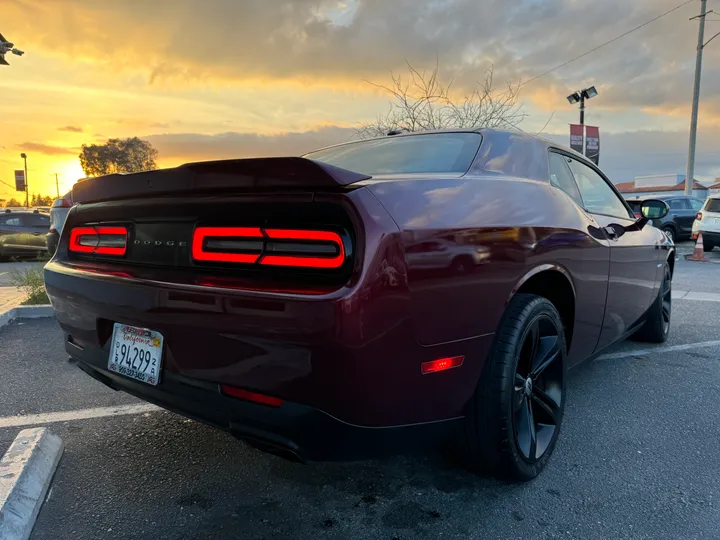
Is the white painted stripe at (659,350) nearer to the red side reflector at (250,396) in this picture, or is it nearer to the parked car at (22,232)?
the red side reflector at (250,396)

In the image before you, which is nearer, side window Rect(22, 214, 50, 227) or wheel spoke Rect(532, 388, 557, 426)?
wheel spoke Rect(532, 388, 557, 426)

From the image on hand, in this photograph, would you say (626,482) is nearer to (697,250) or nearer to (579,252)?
(579,252)

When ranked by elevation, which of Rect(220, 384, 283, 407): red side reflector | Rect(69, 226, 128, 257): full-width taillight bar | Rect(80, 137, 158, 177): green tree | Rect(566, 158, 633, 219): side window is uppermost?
Rect(80, 137, 158, 177): green tree

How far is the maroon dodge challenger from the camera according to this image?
5.00 ft

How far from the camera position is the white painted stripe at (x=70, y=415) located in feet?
9.27

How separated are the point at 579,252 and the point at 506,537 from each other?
53.3 inches

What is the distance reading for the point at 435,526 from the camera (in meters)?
1.90

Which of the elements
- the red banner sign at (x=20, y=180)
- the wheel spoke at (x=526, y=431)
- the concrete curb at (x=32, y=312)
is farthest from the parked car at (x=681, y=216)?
the red banner sign at (x=20, y=180)

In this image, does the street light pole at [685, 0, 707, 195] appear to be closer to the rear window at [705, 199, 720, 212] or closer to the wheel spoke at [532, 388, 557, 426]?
the rear window at [705, 199, 720, 212]


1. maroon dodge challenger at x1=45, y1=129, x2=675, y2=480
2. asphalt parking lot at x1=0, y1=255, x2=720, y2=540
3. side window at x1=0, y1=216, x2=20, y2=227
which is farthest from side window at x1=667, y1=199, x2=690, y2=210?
side window at x1=0, y1=216, x2=20, y2=227

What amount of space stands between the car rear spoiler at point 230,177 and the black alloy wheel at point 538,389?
3.56 feet

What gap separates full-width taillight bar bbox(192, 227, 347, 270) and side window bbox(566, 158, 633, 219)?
195 centimetres

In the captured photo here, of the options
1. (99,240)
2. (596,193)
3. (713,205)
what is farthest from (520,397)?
(713,205)

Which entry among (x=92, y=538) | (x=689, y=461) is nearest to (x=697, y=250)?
(x=689, y=461)
